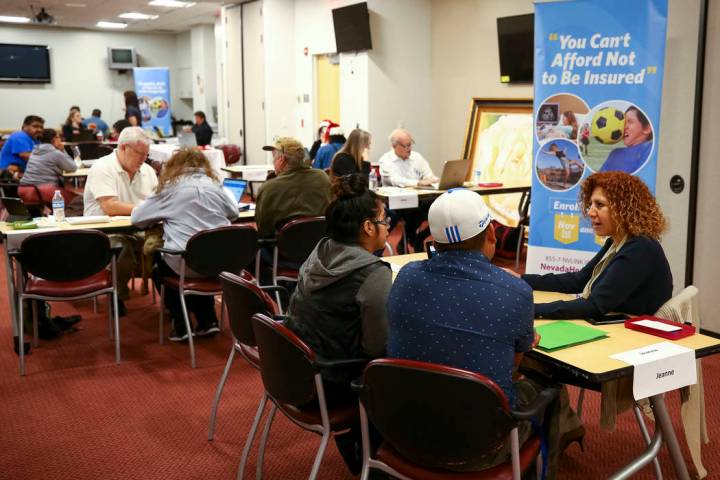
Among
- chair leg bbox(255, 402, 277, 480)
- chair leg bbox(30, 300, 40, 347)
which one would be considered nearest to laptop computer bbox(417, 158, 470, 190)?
chair leg bbox(30, 300, 40, 347)

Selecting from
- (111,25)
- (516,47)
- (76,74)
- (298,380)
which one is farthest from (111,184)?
(76,74)

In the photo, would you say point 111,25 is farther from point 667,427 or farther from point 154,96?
point 667,427

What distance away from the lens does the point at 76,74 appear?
55.7 ft

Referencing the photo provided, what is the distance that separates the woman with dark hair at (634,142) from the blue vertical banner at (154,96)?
484 inches

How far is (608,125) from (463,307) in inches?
113

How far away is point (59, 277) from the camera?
13.0ft

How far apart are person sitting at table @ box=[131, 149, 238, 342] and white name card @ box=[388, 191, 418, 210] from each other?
5.08 feet

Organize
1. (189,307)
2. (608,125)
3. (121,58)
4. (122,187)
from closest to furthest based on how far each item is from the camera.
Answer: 1. (608,125)
2. (189,307)
3. (122,187)
4. (121,58)

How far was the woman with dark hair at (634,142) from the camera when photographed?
13.9 ft

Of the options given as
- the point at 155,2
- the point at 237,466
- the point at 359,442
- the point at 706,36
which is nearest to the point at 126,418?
the point at 237,466

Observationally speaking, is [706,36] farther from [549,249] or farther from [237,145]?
[237,145]

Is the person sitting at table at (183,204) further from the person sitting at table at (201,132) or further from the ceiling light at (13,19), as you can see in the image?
the ceiling light at (13,19)

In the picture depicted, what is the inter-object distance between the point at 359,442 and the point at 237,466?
66 centimetres

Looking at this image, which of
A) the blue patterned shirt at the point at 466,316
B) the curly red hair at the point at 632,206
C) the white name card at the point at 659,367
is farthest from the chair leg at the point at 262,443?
the curly red hair at the point at 632,206
